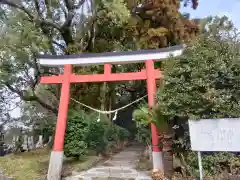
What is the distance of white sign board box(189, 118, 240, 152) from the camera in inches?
199

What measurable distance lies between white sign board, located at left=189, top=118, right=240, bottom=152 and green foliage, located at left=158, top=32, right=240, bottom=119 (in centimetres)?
30

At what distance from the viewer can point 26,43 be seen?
10031 millimetres

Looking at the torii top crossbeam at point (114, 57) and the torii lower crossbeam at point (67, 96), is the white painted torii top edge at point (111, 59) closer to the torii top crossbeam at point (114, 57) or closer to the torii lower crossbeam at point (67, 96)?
the torii top crossbeam at point (114, 57)

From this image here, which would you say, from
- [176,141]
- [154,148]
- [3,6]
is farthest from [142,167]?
[3,6]

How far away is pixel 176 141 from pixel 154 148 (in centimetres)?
100

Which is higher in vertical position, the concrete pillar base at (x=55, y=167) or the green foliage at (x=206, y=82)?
the green foliage at (x=206, y=82)

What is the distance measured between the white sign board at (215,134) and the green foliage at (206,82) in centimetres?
30

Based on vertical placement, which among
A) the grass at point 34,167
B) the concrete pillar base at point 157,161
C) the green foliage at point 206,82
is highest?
the green foliage at point 206,82

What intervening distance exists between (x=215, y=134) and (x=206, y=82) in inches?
45.8

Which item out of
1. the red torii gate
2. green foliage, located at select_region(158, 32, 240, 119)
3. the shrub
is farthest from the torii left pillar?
green foliage, located at select_region(158, 32, 240, 119)

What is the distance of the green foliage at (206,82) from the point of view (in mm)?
5539

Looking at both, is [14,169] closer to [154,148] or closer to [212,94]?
[154,148]

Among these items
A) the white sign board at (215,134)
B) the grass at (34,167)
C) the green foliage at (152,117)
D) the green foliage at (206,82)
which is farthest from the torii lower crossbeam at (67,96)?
the white sign board at (215,134)

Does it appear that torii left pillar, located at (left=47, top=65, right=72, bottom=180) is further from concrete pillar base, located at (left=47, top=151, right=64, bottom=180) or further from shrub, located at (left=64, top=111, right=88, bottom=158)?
shrub, located at (left=64, top=111, right=88, bottom=158)
